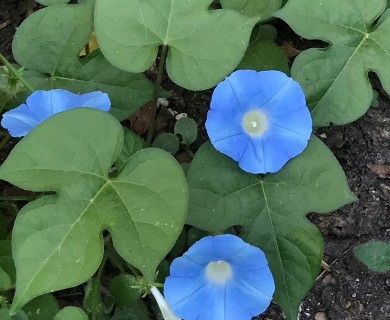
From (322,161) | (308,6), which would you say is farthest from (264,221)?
(308,6)

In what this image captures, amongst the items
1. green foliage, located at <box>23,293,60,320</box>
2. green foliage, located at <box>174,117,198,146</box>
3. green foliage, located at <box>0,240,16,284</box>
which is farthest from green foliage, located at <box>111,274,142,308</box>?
green foliage, located at <box>174,117,198,146</box>

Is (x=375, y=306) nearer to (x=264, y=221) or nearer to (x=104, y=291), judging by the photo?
(x=264, y=221)

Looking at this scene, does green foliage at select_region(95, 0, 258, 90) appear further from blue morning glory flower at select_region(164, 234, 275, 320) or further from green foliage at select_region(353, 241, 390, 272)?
green foliage at select_region(353, 241, 390, 272)

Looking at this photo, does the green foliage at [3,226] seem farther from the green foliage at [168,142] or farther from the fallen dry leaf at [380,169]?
the fallen dry leaf at [380,169]

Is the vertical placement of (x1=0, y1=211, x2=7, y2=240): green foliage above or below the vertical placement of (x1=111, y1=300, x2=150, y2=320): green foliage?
above

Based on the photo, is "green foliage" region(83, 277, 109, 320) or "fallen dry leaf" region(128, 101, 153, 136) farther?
"fallen dry leaf" region(128, 101, 153, 136)
